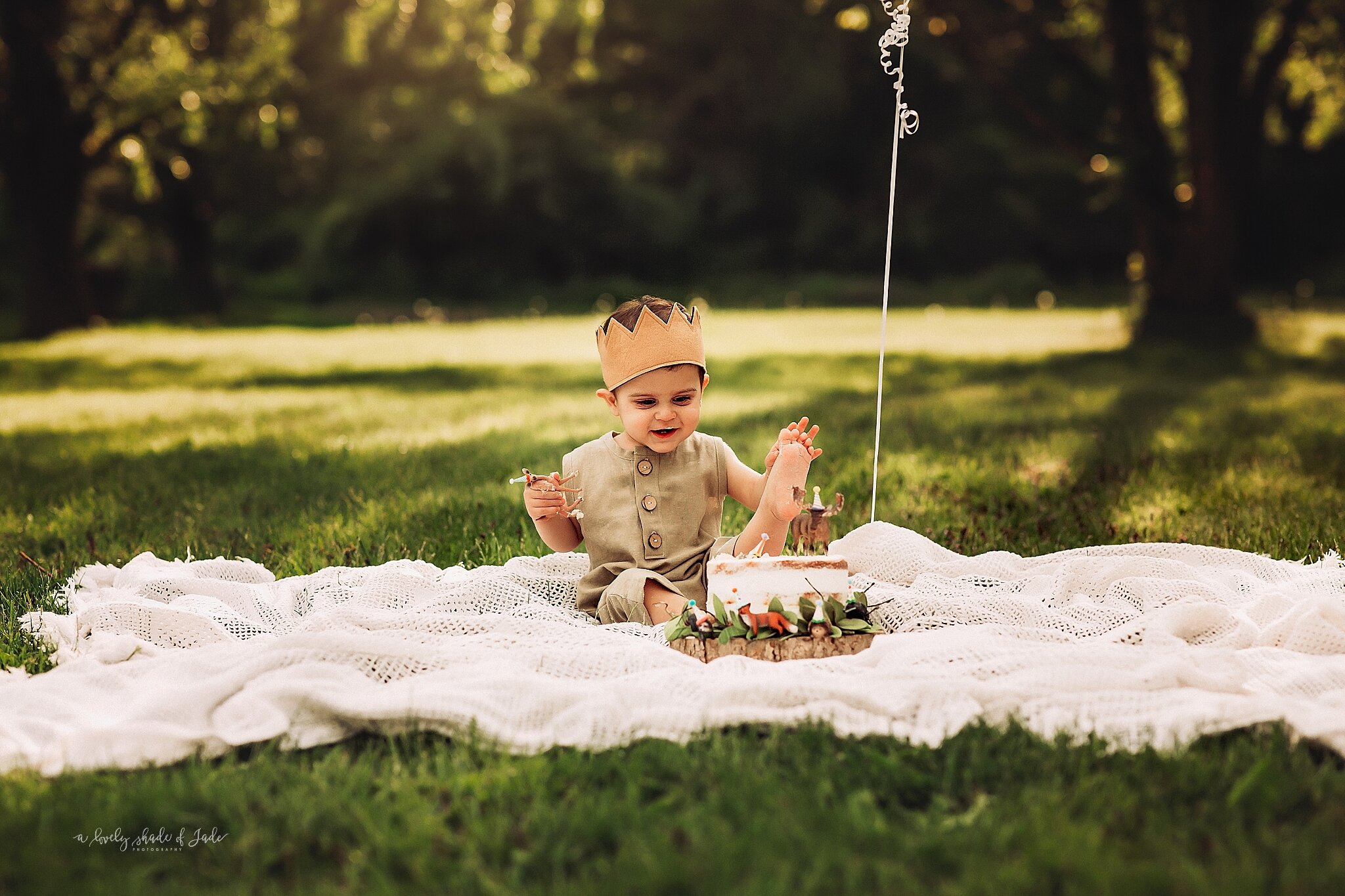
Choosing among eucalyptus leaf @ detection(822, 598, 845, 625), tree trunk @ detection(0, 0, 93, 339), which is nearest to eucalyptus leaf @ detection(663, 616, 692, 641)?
eucalyptus leaf @ detection(822, 598, 845, 625)

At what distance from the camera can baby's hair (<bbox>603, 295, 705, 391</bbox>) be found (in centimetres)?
353

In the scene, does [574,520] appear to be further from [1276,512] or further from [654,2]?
[654,2]

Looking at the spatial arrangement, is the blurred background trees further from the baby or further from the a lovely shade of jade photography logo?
the a lovely shade of jade photography logo

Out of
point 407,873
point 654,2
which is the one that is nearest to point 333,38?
point 654,2

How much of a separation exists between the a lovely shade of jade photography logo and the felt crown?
1789 mm

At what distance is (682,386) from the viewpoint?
142 inches

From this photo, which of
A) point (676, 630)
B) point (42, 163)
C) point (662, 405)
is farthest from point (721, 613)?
point (42, 163)

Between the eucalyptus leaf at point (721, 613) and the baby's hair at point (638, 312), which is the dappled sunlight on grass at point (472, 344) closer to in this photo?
the baby's hair at point (638, 312)

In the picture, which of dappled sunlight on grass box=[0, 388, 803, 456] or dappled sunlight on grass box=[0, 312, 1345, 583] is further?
dappled sunlight on grass box=[0, 388, 803, 456]

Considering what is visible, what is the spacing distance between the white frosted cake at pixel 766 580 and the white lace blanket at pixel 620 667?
25 cm

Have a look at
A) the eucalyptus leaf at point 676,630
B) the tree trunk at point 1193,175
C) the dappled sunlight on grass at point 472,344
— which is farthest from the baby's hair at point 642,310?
the tree trunk at point 1193,175

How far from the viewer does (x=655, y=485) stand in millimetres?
3732

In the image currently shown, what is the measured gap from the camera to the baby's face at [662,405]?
3576 millimetres

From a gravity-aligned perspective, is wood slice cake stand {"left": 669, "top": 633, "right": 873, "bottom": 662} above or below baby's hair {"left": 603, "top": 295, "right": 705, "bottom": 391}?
below
